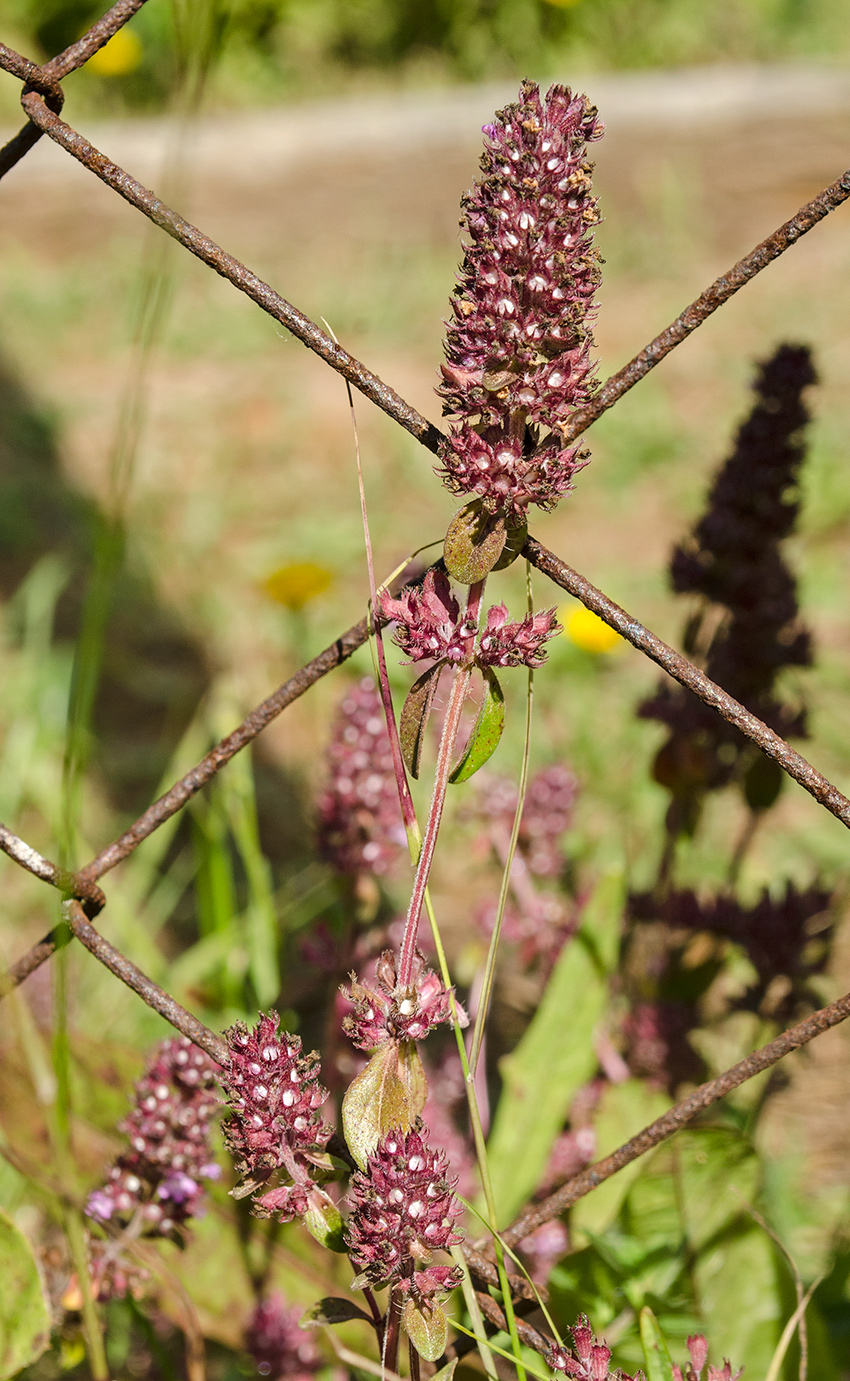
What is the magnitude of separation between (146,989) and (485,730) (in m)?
0.27

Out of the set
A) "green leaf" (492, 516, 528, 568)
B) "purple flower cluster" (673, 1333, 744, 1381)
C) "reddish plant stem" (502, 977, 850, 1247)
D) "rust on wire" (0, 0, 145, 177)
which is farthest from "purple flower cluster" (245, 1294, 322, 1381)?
"rust on wire" (0, 0, 145, 177)

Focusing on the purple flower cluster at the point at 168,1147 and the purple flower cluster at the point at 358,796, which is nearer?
the purple flower cluster at the point at 168,1147

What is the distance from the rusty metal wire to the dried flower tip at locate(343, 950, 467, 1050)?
0.31 feet

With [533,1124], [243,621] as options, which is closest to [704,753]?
[533,1124]

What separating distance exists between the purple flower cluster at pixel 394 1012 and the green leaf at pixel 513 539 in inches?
8.7

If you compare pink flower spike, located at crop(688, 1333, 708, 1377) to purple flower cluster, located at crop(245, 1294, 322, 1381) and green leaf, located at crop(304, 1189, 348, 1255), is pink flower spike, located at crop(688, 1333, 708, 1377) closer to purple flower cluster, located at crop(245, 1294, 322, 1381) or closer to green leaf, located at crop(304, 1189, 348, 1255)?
green leaf, located at crop(304, 1189, 348, 1255)

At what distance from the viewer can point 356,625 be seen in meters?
0.71

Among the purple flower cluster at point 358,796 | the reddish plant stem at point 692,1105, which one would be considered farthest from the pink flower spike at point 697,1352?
the purple flower cluster at point 358,796

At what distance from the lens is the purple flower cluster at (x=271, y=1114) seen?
606 millimetres

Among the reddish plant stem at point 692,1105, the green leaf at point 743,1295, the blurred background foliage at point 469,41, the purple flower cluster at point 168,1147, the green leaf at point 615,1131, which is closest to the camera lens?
the reddish plant stem at point 692,1105

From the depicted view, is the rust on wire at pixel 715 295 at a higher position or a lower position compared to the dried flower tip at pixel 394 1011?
higher

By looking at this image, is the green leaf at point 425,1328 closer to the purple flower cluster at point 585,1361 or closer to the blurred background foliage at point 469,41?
the purple flower cluster at point 585,1361

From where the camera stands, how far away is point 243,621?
2.49 m

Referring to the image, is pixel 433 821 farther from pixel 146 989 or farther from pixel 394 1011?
pixel 146 989
